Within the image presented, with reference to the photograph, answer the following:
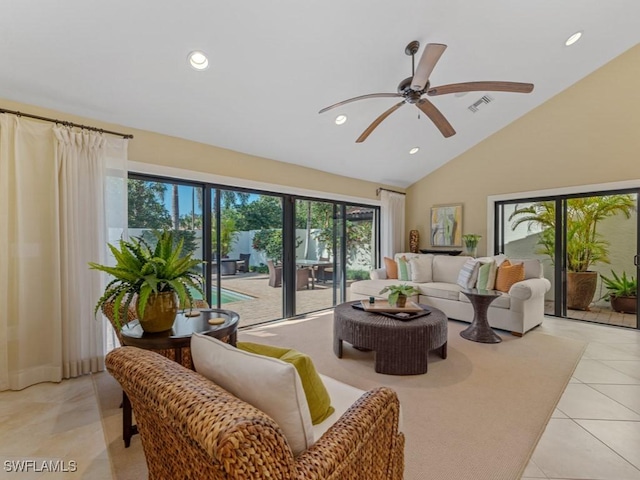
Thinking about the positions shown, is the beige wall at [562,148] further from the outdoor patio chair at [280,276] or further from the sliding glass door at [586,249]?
the outdoor patio chair at [280,276]

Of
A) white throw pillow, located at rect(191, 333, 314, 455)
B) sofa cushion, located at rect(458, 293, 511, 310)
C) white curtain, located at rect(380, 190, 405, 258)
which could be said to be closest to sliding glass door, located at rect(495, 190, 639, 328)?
sofa cushion, located at rect(458, 293, 511, 310)

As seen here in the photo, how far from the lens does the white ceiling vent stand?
4.28 meters

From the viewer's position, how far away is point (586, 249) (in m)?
4.70

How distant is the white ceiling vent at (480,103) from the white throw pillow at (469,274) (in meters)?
2.22

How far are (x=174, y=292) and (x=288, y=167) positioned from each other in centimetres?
320

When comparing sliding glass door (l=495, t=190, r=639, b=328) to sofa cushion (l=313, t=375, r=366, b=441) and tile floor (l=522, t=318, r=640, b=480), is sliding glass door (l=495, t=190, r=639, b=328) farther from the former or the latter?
sofa cushion (l=313, t=375, r=366, b=441)

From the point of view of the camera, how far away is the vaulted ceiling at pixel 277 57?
7.54ft

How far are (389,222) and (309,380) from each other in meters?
5.29

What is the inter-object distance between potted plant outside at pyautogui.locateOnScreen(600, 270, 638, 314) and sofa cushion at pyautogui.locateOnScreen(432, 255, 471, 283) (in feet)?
6.31

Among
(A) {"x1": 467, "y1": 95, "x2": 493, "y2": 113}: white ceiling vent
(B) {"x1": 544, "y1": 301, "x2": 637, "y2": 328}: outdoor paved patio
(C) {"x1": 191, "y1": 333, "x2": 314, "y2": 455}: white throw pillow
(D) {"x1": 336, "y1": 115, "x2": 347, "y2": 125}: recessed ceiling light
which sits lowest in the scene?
(B) {"x1": 544, "y1": 301, "x2": 637, "y2": 328}: outdoor paved patio

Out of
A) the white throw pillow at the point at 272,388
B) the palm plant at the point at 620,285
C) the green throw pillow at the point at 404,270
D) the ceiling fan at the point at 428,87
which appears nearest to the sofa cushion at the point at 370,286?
the green throw pillow at the point at 404,270

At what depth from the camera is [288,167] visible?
4.71 m

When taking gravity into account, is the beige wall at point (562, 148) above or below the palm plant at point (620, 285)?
above

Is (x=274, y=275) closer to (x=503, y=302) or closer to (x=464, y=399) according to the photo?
(x=464, y=399)
